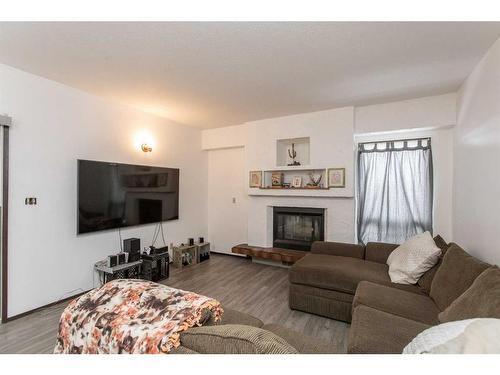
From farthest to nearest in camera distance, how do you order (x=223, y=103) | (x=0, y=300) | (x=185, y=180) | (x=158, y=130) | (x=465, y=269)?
(x=185, y=180)
(x=158, y=130)
(x=223, y=103)
(x=0, y=300)
(x=465, y=269)

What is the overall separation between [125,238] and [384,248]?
3.39 meters

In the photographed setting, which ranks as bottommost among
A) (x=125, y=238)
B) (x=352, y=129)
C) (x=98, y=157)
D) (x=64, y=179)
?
(x=125, y=238)

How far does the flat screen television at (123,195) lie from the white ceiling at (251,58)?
971 millimetres

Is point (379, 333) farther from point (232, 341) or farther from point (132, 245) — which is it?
point (132, 245)

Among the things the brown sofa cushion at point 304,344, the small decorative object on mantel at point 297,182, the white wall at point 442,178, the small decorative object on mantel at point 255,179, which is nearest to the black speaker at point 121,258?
the small decorative object on mantel at point 255,179

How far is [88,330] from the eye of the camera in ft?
3.51

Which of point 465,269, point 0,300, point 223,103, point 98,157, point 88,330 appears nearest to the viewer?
point 88,330

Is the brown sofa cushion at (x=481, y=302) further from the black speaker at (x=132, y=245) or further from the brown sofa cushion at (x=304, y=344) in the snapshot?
the black speaker at (x=132, y=245)

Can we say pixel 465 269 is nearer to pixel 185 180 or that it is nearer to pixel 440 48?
pixel 440 48

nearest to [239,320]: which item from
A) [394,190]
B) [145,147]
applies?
[145,147]

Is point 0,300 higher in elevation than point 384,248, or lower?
lower

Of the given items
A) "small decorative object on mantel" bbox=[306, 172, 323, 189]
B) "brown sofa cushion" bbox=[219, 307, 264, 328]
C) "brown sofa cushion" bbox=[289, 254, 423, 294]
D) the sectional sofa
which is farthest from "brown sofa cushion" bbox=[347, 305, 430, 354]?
"small decorative object on mantel" bbox=[306, 172, 323, 189]
